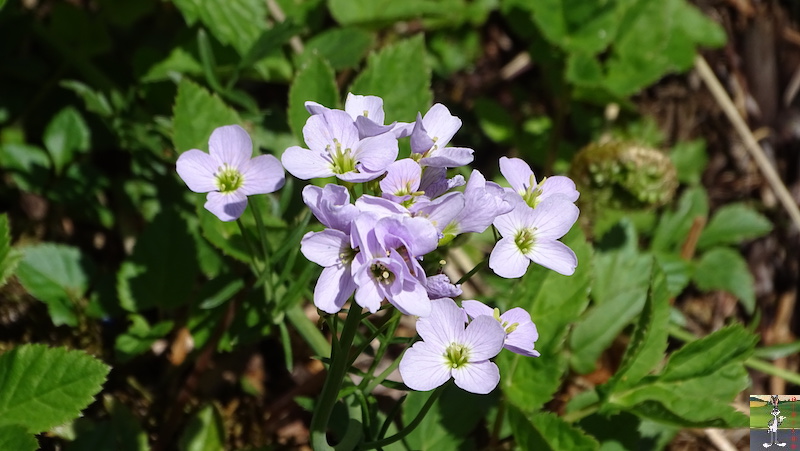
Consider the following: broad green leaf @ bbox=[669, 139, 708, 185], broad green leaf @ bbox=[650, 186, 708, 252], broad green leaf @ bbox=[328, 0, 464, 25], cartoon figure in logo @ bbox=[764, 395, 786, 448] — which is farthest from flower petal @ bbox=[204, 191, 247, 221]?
broad green leaf @ bbox=[669, 139, 708, 185]

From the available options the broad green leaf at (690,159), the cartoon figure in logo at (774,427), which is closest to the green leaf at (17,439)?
the cartoon figure in logo at (774,427)

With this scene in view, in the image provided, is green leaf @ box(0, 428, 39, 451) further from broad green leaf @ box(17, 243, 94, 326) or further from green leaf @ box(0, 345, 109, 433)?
broad green leaf @ box(17, 243, 94, 326)

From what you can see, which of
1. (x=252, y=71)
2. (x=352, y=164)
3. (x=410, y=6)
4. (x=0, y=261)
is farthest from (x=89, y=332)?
(x=410, y=6)

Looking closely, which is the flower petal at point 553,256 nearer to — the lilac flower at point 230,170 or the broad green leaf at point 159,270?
the lilac flower at point 230,170

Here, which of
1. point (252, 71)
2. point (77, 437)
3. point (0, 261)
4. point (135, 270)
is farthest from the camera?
point (252, 71)

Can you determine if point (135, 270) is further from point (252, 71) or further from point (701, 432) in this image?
point (701, 432)

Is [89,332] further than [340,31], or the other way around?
[340,31]
